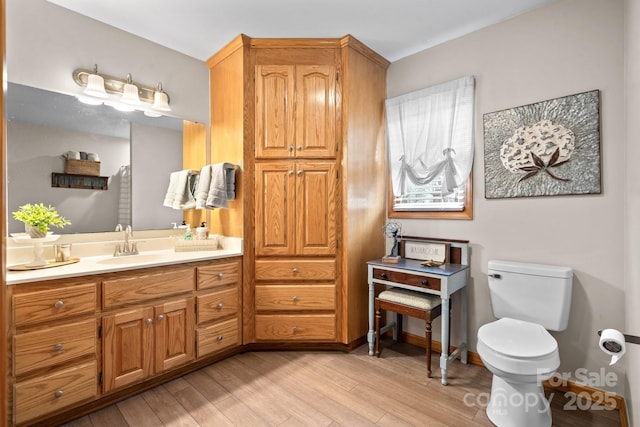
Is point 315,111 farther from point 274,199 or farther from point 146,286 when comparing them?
point 146,286

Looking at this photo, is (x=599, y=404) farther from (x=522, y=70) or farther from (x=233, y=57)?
(x=233, y=57)

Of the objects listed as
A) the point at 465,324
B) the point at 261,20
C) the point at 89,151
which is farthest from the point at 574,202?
the point at 89,151

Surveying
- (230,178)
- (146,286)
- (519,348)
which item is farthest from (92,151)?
(519,348)

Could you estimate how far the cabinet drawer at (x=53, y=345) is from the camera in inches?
60.0

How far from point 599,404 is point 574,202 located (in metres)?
1.22

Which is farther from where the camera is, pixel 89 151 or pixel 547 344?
pixel 89 151

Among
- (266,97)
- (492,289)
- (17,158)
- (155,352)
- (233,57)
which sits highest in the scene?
(233,57)

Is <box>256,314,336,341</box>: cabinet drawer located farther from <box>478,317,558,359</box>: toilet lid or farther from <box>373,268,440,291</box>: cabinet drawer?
<box>478,317,558,359</box>: toilet lid

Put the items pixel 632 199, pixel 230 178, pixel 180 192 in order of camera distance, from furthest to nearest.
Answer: pixel 180 192 < pixel 230 178 < pixel 632 199

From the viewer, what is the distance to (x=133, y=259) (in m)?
2.18

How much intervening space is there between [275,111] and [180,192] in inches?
42.3

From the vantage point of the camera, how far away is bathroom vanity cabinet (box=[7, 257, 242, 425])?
60.9 inches

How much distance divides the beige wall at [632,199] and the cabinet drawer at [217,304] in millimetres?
2340

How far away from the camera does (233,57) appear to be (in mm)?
2555
